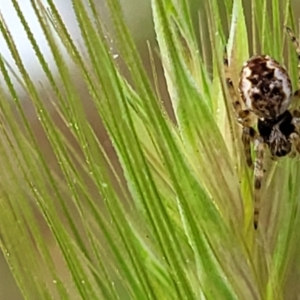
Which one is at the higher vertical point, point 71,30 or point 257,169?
point 71,30

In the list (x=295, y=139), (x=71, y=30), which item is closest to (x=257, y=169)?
(x=295, y=139)

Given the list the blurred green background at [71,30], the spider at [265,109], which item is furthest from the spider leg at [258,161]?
the blurred green background at [71,30]

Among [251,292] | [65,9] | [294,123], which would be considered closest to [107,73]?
[251,292]

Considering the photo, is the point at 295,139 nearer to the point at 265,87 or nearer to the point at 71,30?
the point at 265,87

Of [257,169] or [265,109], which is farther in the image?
[265,109]

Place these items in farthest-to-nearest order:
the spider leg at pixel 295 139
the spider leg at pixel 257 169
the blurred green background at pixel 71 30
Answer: the blurred green background at pixel 71 30 → the spider leg at pixel 295 139 → the spider leg at pixel 257 169

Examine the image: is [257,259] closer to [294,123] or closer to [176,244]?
[176,244]

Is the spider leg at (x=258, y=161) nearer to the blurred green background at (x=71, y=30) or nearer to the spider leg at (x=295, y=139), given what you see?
the spider leg at (x=295, y=139)
